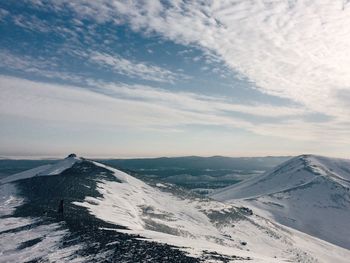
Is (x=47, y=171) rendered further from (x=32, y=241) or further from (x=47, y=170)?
(x=32, y=241)

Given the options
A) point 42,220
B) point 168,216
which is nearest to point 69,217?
point 42,220

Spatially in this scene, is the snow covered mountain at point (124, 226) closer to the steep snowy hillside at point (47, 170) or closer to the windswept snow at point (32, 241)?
the windswept snow at point (32, 241)

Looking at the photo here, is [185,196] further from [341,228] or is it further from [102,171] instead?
[341,228]

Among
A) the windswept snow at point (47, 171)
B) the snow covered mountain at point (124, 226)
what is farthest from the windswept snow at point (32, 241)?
the windswept snow at point (47, 171)

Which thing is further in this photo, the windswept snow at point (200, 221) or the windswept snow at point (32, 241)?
the windswept snow at point (200, 221)

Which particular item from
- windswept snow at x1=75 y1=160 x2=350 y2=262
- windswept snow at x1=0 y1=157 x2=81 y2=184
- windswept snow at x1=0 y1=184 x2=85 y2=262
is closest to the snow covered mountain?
windswept snow at x1=0 y1=184 x2=85 y2=262

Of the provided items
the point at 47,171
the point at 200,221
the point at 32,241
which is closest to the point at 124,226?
the point at 32,241

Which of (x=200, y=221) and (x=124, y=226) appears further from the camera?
(x=200, y=221)
